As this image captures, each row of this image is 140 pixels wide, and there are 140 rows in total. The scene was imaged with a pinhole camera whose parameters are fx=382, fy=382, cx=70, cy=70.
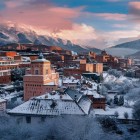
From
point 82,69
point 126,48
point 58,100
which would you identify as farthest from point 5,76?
point 126,48

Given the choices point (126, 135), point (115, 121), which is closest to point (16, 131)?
point (126, 135)

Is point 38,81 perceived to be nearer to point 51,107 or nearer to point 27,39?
point 51,107

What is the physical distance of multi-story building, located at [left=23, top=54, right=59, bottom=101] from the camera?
3588 centimetres

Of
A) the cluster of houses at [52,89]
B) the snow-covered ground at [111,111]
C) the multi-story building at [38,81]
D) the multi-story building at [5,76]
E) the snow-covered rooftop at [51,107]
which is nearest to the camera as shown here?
the snow-covered rooftop at [51,107]

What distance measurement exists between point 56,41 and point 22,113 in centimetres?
16789

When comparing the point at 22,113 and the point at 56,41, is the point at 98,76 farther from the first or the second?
the point at 56,41

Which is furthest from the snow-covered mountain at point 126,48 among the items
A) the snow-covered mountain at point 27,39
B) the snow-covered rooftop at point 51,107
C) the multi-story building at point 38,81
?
the snow-covered rooftop at point 51,107

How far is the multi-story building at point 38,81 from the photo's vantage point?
35.9 meters

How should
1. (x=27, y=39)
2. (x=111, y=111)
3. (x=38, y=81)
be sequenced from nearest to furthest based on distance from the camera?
(x=111, y=111), (x=38, y=81), (x=27, y=39)

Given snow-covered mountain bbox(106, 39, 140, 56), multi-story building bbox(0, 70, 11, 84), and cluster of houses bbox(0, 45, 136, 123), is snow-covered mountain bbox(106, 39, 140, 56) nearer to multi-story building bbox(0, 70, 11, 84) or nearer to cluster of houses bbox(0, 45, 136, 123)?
cluster of houses bbox(0, 45, 136, 123)

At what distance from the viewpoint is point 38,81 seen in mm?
36438

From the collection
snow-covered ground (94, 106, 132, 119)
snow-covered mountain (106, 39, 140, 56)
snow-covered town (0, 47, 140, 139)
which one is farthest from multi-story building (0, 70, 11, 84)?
snow-covered mountain (106, 39, 140, 56)

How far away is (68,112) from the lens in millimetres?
21703

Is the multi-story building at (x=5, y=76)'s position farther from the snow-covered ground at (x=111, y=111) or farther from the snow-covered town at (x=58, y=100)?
the snow-covered ground at (x=111, y=111)
